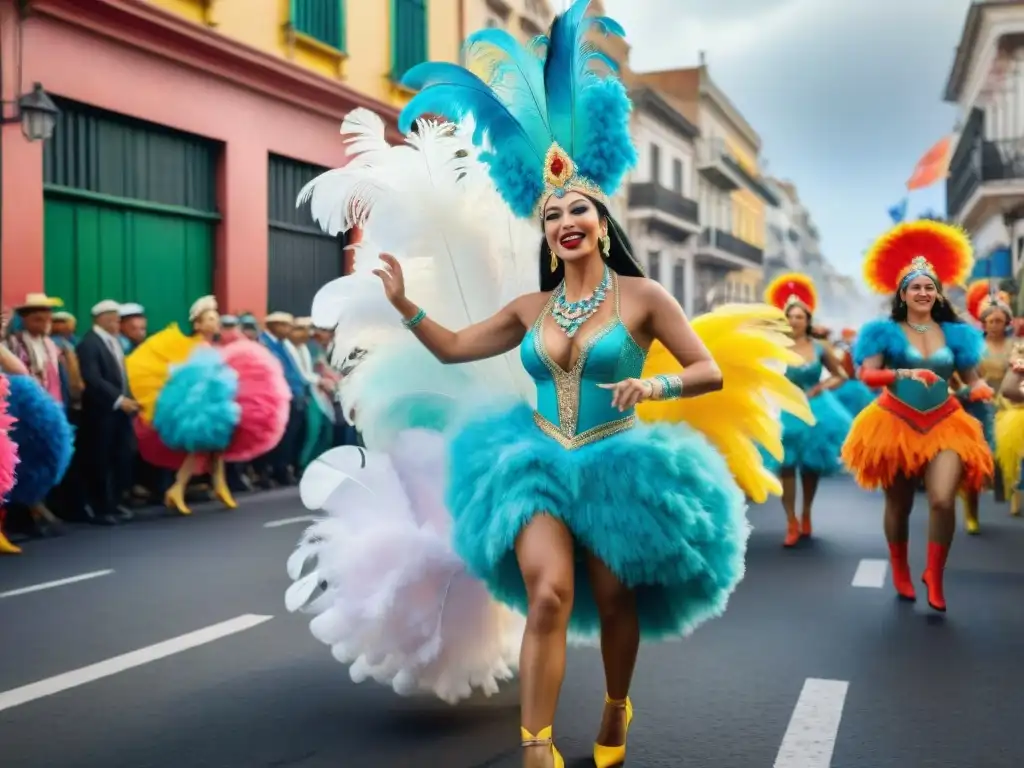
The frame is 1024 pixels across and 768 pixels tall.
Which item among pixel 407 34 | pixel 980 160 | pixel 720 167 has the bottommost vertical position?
pixel 407 34

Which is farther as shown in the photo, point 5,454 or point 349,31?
point 349,31

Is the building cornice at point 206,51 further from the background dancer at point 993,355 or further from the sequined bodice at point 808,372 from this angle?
the background dancer at point 993,355

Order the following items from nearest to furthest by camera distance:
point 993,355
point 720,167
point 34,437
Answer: point 34,437 → point 993,355 → point 720,167

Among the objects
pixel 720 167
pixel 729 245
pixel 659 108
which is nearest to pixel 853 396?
pixel 659 108

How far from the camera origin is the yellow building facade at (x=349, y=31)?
57.4 ft

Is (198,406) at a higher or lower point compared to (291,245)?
lower

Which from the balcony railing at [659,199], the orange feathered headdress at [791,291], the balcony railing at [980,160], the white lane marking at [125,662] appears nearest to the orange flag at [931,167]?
the balcony railing at [980,160]

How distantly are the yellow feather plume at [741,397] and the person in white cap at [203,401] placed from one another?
25.6 ft

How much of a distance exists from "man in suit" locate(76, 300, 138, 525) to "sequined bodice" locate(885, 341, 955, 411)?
7180 millimetres

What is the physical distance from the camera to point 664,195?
4522cm

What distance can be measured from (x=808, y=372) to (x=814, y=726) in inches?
243

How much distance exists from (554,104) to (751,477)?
5.43 ft

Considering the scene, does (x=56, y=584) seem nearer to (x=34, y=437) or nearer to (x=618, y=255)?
(x=34, y=437)

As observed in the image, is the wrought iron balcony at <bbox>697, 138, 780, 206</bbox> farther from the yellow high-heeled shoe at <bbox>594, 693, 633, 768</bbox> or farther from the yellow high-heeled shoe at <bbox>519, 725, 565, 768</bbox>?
the yellow high-heeled shoe at <bbox>519, 725, 565, 768</bbox>
